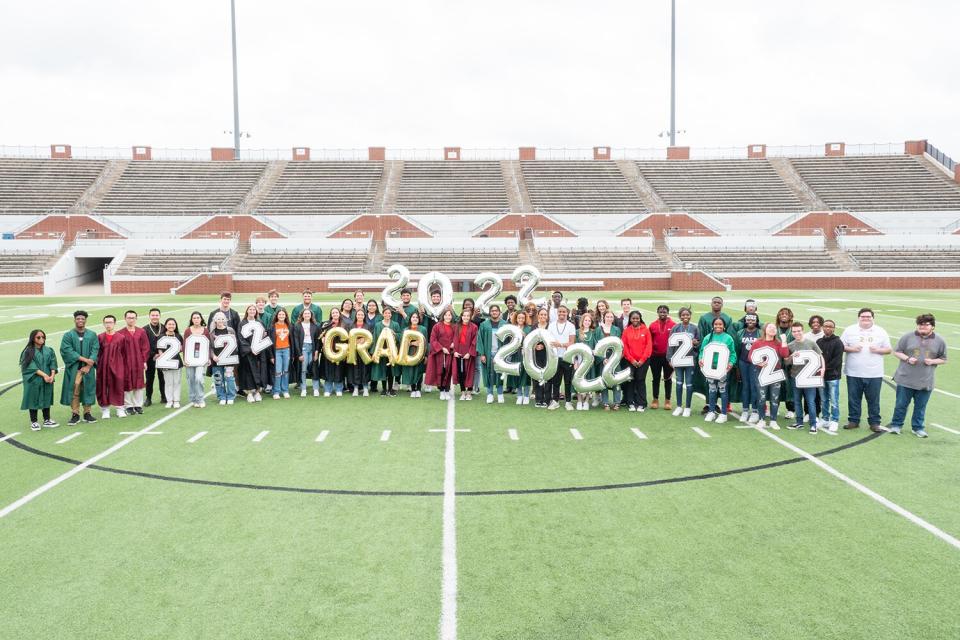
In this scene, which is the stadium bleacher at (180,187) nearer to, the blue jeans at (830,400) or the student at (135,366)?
the student at (135,366)

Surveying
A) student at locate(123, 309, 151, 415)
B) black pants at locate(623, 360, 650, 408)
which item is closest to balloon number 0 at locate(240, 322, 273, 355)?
student at locate(123, 309, 151, 415)

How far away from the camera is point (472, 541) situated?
5766 millimetres

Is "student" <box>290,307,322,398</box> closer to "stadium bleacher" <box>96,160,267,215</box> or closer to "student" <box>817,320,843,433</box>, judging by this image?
"student" <box>817,320,843,433</box>

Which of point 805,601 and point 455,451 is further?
point 455,451

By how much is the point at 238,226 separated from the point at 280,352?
147 feet

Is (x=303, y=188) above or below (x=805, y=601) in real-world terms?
above

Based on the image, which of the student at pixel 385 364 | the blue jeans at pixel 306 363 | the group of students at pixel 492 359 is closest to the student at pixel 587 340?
the group of students at pixel 492 359

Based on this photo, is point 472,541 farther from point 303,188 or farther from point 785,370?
point 303,188

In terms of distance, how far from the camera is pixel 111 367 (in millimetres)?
10062

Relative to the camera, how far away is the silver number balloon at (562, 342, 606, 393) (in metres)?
10.4

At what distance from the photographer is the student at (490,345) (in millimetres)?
11250

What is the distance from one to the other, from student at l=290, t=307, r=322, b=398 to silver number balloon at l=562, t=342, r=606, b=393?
14.6 feet

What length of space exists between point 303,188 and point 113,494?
5545cm

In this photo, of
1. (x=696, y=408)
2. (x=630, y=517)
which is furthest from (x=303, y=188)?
(x=630, y=517)
